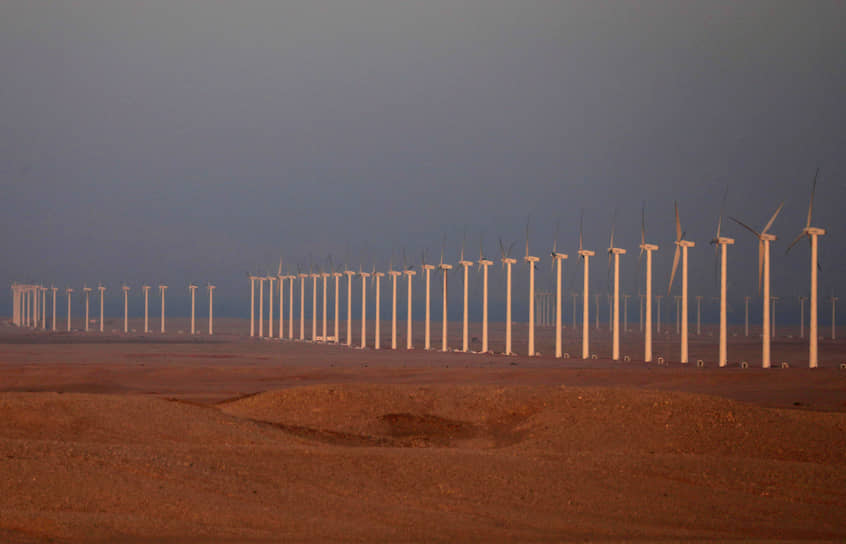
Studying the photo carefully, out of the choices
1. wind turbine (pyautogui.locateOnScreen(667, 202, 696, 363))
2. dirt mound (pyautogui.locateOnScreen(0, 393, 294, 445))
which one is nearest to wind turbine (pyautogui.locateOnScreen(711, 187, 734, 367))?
wind turbine (pyautogui.locateOnScreen(667, 202, 696, 363))

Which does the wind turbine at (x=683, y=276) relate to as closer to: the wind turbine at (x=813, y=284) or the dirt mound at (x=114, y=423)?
the wind turbine at (x=813, y=284)

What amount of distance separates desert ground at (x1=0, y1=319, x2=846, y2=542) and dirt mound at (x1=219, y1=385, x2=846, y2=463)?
3.1 inches

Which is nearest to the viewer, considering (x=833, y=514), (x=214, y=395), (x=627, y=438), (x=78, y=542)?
(x=78, y=542)

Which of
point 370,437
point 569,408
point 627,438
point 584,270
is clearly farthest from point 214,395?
point 584,270

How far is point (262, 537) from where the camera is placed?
561 inches

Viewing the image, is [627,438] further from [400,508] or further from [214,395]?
[214,395]

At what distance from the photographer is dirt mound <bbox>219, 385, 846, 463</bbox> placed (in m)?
25.0

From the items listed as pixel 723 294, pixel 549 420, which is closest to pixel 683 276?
pixel 723 294

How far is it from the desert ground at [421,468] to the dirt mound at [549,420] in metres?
0.08

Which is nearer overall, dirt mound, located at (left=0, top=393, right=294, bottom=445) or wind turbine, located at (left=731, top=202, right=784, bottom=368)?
dirt mound, located at (left=0, top=393, right=294, bottom=445)

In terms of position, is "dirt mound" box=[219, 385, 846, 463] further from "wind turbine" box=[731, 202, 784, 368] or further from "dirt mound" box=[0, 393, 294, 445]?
"wind turbine" box=[731, 202, 784, 368]

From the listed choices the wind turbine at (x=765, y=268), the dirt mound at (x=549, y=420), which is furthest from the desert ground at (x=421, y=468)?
the wind turbine at (x=765, y=268)

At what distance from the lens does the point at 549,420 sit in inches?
1125

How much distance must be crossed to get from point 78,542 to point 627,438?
16.2m
